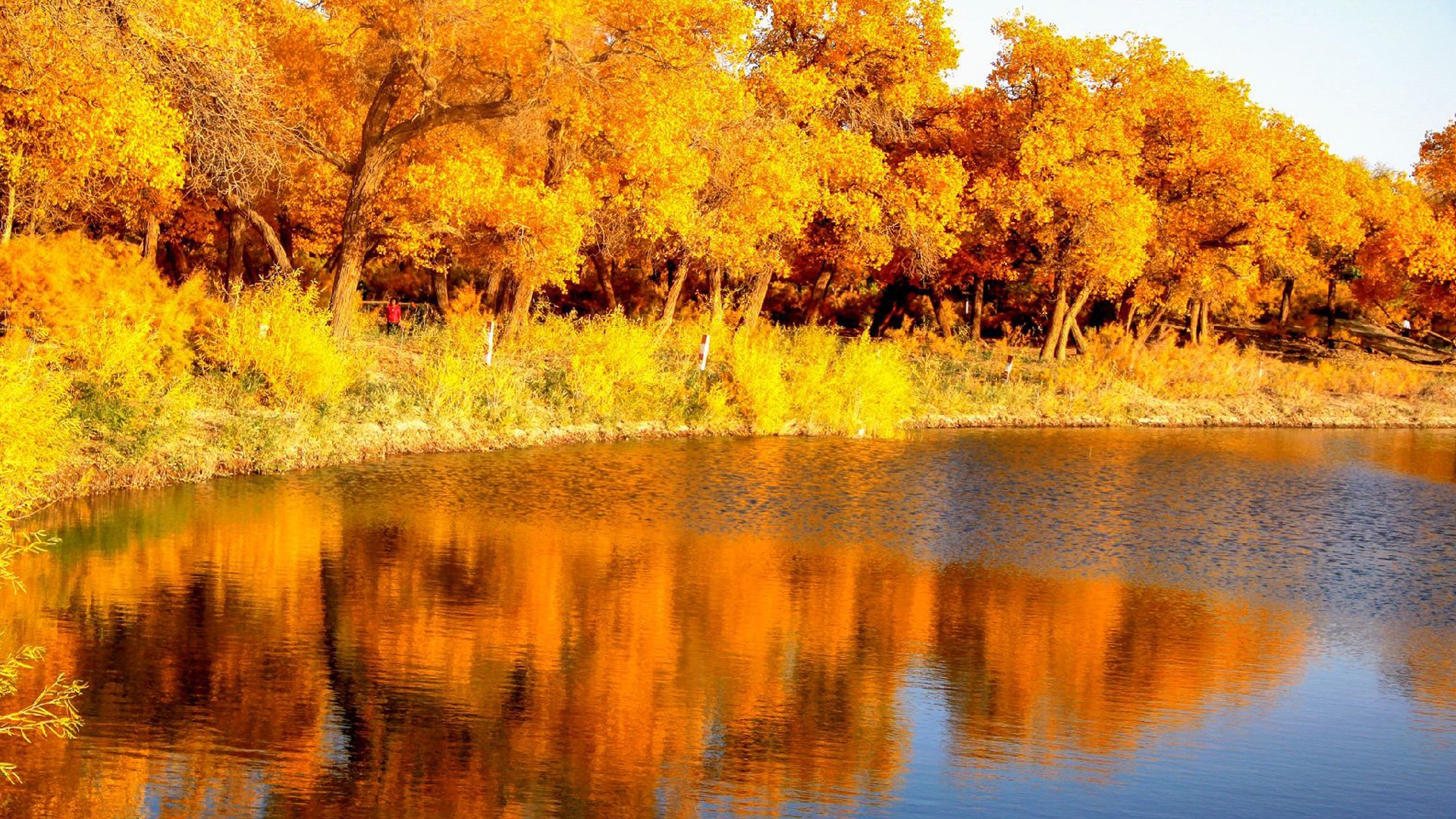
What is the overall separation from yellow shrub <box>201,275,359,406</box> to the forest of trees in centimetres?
206

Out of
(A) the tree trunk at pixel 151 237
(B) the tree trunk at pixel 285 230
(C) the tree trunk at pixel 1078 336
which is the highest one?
(B) the tree trunk at pixel 285 230

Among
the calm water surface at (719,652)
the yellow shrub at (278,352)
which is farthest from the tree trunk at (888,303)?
the yellow shrub at (278,352)

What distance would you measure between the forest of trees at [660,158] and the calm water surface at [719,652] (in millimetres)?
5856

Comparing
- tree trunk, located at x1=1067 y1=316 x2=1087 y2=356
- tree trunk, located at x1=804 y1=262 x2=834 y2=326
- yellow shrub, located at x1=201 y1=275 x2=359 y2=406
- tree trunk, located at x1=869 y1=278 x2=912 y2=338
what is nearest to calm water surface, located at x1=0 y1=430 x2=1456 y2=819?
yellow shrub, located at x1=201 y1=275 x2=359 y2=406

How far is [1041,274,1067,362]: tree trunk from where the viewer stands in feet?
144

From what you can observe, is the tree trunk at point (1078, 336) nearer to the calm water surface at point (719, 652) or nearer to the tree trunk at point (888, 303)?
the tree trunk at point (888, 303)

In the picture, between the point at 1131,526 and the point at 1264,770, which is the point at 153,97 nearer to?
the point at 1131,526

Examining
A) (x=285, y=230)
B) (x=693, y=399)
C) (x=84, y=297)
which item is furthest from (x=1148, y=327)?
(x=84, y=297)

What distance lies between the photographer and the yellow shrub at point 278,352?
72.4 feet

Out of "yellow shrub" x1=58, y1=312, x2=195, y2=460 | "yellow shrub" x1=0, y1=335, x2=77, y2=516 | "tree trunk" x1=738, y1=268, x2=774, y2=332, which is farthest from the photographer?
"tree trunk" x1=738, y1=268, x2=774, y2=332

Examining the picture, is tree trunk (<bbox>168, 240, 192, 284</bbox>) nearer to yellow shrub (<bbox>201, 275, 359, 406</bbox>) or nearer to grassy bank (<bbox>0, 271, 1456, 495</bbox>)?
grassy bank (<bbox>0, 271, 1456, 495</bbox>)

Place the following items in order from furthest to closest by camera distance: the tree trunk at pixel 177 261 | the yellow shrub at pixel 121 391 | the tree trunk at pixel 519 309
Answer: the tree trunk at pixel 177 261 < the tree trunk at pixel 519 309 < the yellow shrub at pixel 121 391

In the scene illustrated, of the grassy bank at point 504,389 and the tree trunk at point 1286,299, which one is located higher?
the tree trunk at point 1286,299

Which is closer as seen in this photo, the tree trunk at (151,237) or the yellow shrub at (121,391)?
the yellow shrub at (121,391)
